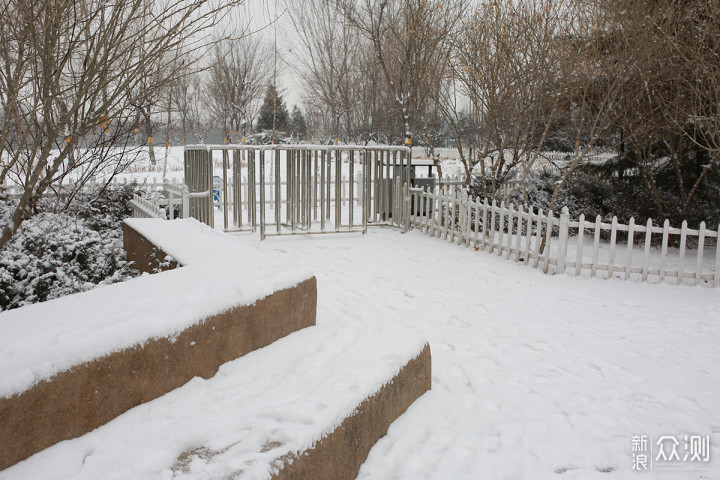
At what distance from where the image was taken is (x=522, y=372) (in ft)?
15.4

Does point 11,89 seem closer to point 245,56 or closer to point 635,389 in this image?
point 635,389

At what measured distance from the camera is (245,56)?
2328 centimetres

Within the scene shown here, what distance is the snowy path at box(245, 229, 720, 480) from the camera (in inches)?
134

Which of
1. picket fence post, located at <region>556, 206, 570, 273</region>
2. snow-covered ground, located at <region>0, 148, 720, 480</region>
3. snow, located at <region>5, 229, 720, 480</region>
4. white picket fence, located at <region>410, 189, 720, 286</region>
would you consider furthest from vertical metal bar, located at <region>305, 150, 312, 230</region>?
Answer: picket fence post, located at <region>556, 206, 570, 273</region>

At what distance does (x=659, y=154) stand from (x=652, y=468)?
10891 millimetres

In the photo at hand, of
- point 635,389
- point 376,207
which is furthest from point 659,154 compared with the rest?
point 635,389

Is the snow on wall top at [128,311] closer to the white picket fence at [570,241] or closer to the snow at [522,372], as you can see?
the snow at [522,372]

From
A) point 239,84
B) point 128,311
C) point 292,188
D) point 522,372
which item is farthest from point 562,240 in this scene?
point 239,84

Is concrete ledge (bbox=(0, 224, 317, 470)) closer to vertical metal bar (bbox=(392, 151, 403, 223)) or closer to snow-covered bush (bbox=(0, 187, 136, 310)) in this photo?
snow-covered bush (bbox=(0, 187, 136, 310))

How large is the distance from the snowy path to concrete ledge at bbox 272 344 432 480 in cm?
9

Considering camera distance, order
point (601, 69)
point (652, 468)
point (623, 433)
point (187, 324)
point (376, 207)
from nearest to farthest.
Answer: point (187, 324)
point (652, 468)
point (623, 433)
point (601, 69)
point (376, 207)

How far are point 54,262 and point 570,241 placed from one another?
36.0 feet

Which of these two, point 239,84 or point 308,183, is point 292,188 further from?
point 239,84

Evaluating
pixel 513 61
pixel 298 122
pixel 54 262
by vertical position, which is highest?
pixel 298 122
